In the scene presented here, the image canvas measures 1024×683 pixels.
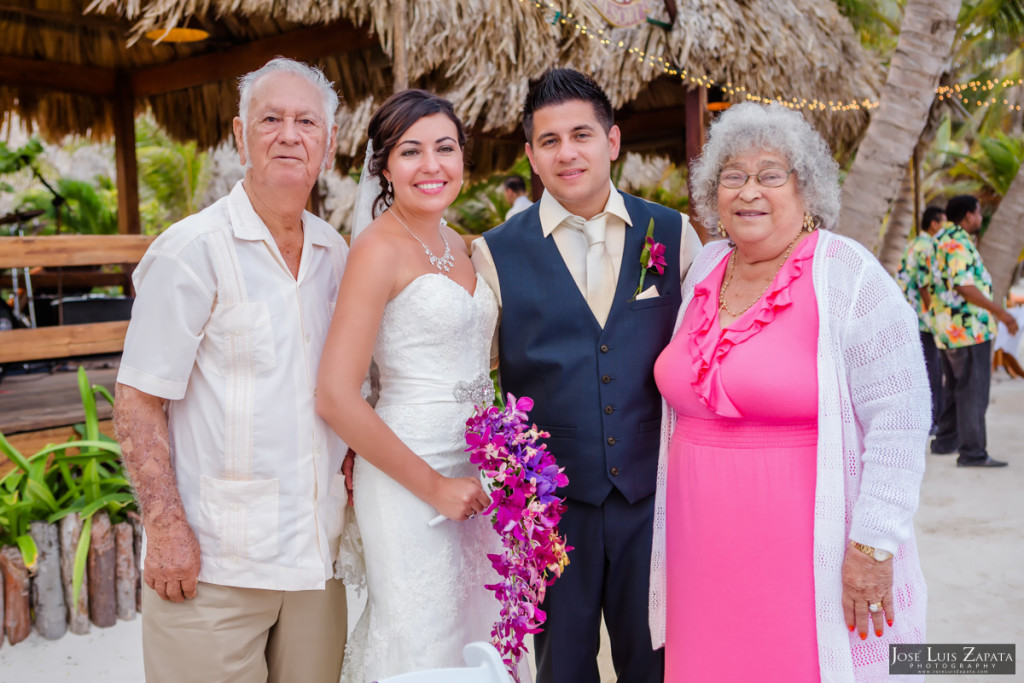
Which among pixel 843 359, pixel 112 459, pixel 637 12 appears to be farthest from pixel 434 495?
pixel 637 12

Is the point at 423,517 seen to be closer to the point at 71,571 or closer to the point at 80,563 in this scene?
the point at 80,563

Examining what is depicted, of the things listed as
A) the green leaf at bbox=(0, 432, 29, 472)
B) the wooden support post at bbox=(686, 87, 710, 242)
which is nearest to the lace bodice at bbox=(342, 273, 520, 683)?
the green leaf at bbox=(0, 432, 29, 472)

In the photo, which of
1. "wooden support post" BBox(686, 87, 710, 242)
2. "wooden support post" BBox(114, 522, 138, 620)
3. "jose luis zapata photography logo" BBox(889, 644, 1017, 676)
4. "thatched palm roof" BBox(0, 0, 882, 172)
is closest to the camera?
"jose luis zapata photography logo" BBox(889, 644, 1017, 676)

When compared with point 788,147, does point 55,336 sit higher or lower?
lower

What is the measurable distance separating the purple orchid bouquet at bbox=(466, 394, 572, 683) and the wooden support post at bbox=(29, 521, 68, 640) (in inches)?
103

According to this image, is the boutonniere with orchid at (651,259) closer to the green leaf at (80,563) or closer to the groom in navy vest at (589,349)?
the groom in navy vest at (589,349)

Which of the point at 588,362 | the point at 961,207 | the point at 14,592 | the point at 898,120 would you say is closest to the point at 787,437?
the point at 588,362

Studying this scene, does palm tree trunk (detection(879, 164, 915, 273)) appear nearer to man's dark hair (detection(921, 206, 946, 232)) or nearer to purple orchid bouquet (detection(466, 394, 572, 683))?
man's dark hair (detection(921, 206, 946, 232))

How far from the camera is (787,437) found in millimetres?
2129

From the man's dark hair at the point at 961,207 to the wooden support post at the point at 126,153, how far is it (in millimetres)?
8054

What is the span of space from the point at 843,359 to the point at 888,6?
19.8 meters

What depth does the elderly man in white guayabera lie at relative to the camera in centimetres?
195

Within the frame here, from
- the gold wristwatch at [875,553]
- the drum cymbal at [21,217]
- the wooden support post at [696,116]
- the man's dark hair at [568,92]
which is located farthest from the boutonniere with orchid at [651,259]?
the drum cymbal at [21,217]

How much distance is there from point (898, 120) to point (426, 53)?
3.63 meters
